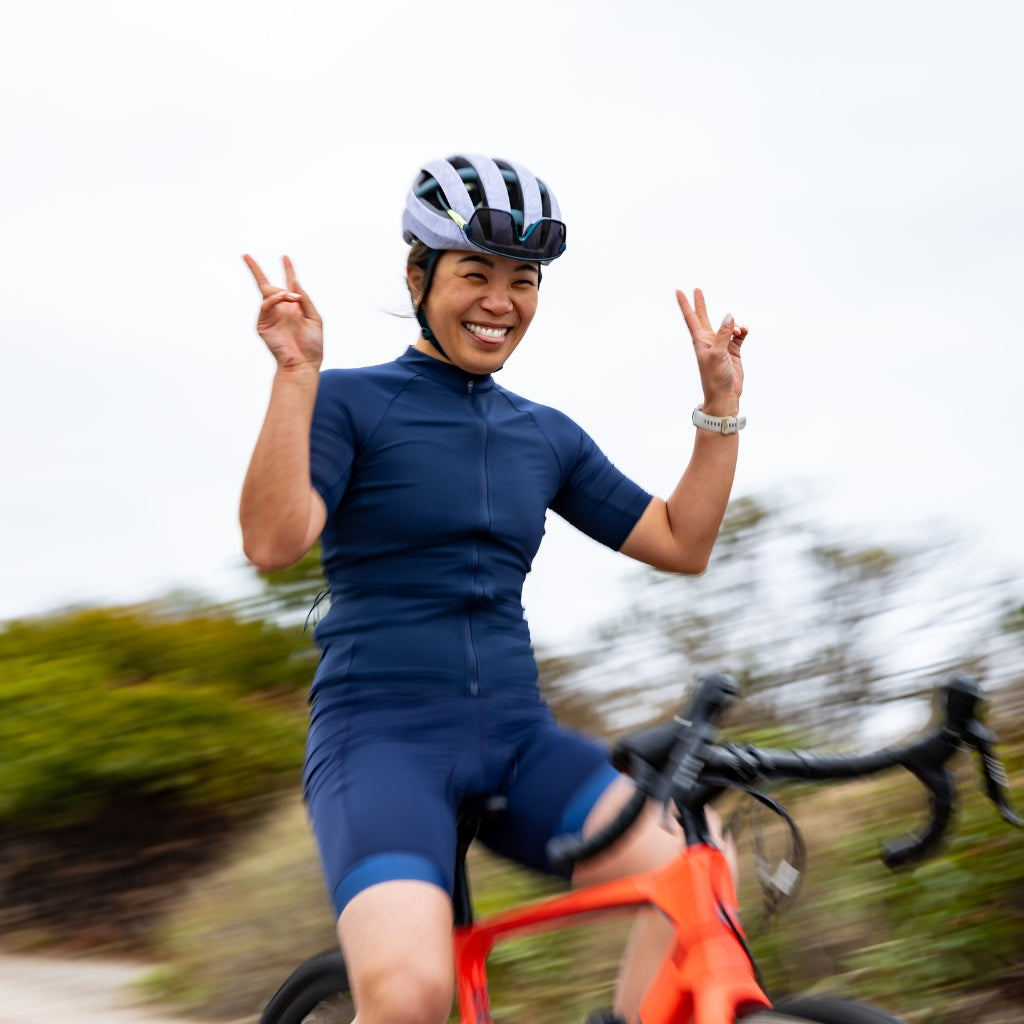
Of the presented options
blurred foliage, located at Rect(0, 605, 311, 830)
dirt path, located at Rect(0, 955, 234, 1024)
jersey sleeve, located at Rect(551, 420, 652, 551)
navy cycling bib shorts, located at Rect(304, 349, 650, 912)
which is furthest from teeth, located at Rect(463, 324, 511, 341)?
blurred foliage, located at Rect(0, 605, 311, 830)

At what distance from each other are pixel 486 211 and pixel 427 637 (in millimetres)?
842

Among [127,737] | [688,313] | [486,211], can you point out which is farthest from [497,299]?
[127,737]

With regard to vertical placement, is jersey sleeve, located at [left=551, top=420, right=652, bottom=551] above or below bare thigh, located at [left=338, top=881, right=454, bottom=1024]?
above

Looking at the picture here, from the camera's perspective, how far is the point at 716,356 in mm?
2934

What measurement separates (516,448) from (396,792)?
778 millimetres

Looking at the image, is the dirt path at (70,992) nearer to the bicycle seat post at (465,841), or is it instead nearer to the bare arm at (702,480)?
the bicycle seat post at (465,841)

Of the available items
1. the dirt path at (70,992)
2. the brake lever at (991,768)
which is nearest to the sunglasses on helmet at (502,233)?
the brake lever at (991,768)

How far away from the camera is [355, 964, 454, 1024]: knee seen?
2246 millimetres

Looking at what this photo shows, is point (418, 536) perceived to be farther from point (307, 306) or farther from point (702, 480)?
point (702, 480)

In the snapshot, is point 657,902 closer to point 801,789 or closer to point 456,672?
A: point 456,672

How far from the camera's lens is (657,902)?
84.4 inches

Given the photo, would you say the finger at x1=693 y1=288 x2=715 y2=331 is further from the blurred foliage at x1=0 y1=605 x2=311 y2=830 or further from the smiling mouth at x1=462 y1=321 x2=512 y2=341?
the blurred foliage at x1=0 y1=605 x2=311 y2=830

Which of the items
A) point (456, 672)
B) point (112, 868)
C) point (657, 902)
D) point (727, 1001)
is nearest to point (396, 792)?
point (456, 672)

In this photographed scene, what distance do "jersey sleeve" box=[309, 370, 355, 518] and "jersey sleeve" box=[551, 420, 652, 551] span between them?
1.88ft
